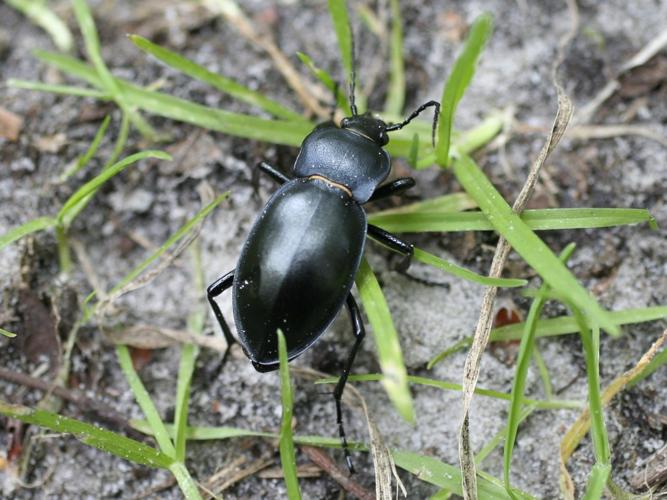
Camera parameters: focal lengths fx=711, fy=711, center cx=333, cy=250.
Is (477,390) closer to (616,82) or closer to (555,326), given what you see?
(555,326)

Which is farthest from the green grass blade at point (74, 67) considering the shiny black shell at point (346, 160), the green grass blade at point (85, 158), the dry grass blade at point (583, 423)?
the dry grass blade at point (583, 423)

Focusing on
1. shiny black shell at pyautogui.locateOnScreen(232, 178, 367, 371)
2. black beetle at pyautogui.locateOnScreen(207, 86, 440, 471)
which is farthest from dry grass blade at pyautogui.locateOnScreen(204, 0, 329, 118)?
shiny black shell at pyautogui.locateOnScreen(232, 178, 367, 371)

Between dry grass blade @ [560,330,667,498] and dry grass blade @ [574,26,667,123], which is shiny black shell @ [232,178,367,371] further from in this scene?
dry grass blade @ [574,26,667,123]

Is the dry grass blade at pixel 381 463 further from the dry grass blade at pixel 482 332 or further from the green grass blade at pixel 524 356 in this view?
the green grass blade at pixel 524 356

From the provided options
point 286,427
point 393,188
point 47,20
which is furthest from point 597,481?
point 47,20

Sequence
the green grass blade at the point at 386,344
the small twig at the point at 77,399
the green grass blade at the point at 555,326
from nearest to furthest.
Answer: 1. the green grass blade at the point at 386,344
2. the green grass blade at the point at 555,326
3. the small twig at the point at 77,399

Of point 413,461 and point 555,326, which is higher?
point 555,326

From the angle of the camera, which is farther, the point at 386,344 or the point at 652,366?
the point at 652,366
